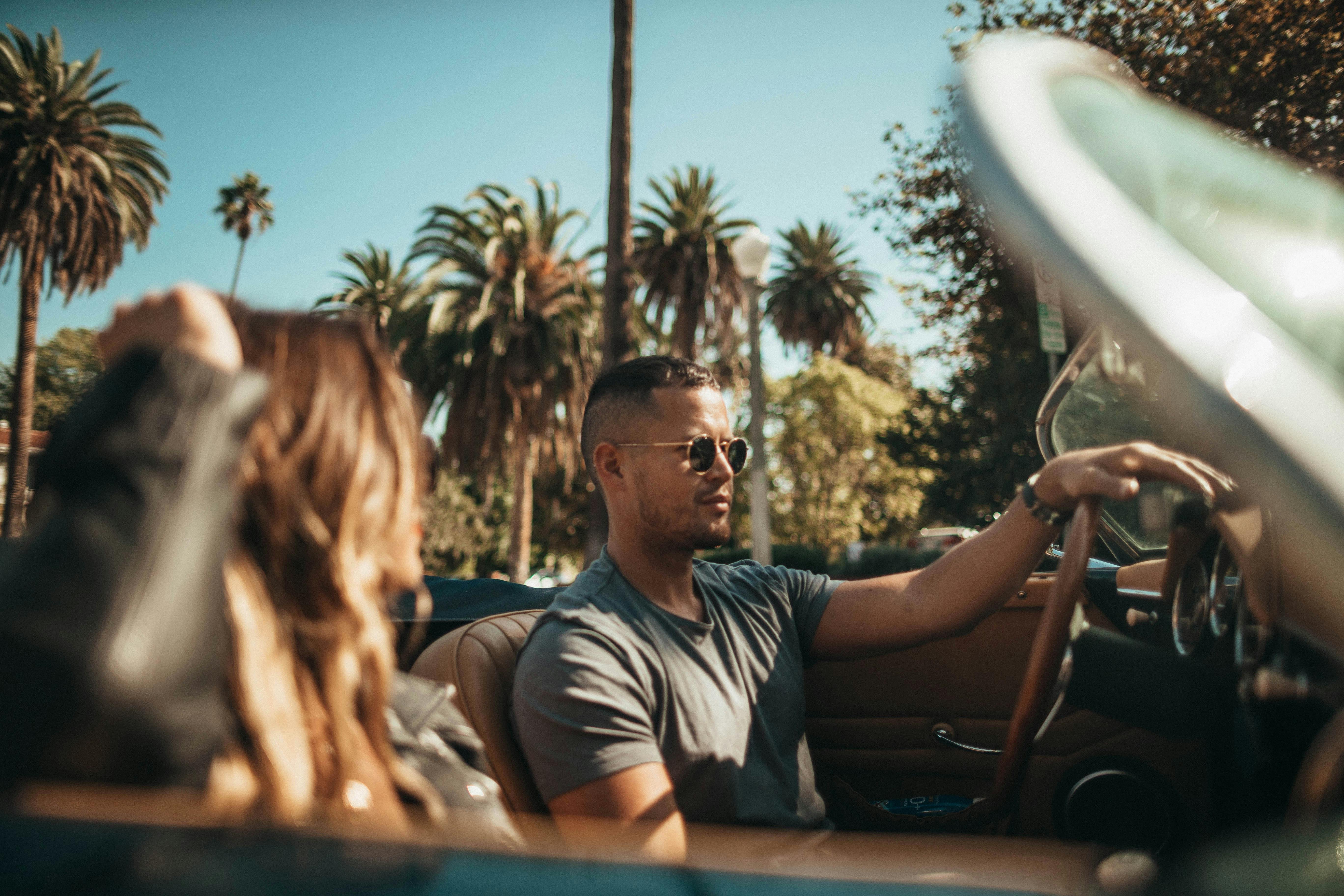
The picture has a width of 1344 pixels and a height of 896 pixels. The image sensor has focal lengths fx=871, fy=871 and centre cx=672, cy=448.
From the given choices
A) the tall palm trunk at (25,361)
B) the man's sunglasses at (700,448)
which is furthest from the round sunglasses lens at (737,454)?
the tall palm trunk at (25,361)

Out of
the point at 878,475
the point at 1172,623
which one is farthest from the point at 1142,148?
the point at 878,475

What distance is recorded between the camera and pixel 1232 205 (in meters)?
1.06

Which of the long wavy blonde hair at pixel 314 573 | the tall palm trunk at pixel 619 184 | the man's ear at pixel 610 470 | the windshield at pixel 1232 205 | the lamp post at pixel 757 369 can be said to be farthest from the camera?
the tall palm trunk at pixel 619 184

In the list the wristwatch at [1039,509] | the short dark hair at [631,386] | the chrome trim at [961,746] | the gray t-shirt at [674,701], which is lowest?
the chrome trim at [961,746]

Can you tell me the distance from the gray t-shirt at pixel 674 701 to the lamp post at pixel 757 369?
6.66 meters

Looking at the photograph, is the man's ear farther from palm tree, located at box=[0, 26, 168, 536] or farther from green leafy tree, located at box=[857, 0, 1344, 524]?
palm tree, located at box=[0, 26, 168, 536]

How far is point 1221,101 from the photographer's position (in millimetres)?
6855

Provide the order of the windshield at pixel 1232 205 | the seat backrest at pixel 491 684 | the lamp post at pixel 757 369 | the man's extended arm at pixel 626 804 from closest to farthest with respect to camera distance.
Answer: the windshield at pixel 1232 205
the man's extended arm at pixel 626 804
the seat backrest at pixel 491 684
the lamp post at pixel 757 369

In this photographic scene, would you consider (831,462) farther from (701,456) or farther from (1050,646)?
Answer: (1050,646)

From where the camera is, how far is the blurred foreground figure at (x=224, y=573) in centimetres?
68

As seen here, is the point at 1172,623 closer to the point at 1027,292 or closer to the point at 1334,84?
the point at 1027,292

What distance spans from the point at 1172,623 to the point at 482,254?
74.0 ft

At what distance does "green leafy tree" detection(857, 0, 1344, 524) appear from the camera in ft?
14.0

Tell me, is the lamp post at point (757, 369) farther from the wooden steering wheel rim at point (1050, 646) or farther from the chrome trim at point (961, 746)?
the wooden steering wheel rim at point (1050, 646)
